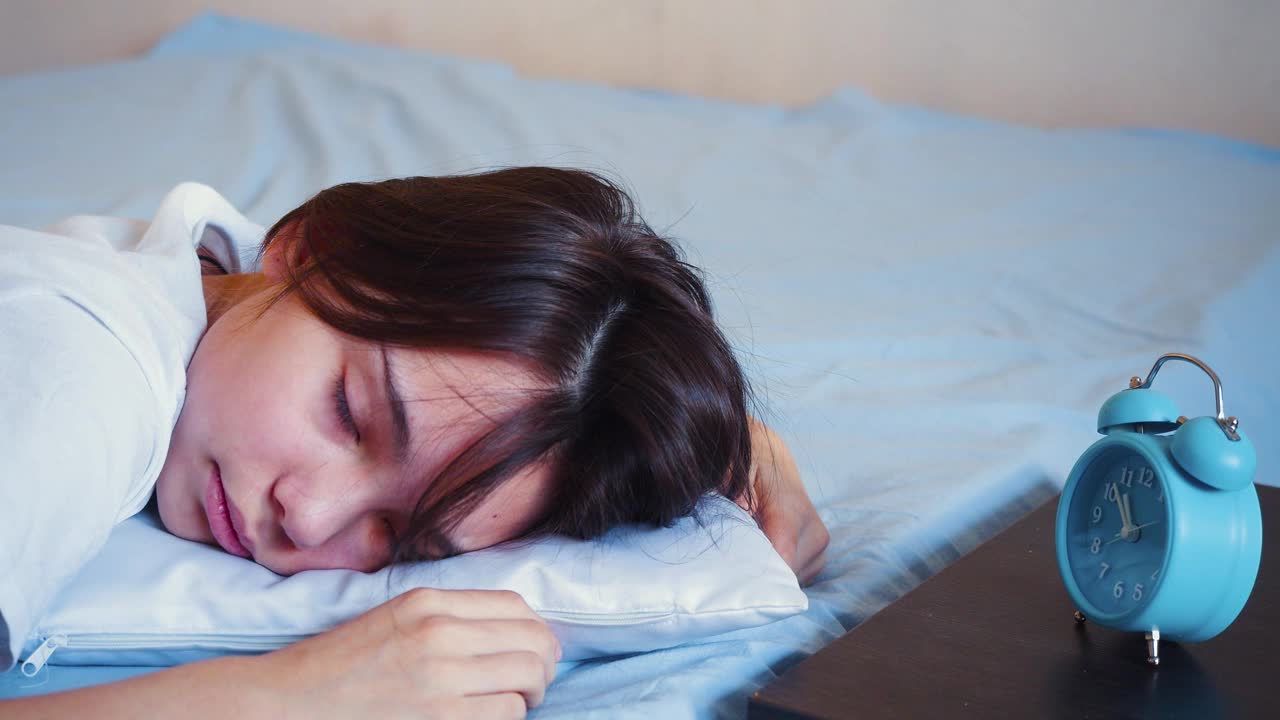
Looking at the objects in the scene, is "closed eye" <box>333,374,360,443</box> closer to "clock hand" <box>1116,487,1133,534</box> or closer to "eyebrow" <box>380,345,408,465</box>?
"eyebrow" <box>380,345,408,465</box>

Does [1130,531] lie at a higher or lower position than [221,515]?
higher

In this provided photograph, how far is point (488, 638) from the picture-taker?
0.65 metres

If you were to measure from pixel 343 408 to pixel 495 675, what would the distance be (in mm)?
239

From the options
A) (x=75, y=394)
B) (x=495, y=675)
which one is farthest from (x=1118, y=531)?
(x=75, y=394)

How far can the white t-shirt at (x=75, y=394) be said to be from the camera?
60cm

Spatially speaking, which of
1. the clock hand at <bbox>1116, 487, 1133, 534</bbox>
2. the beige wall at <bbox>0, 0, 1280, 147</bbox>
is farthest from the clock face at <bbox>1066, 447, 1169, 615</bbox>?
the beige wall at <bbox>0, 0, 1280, 147</bbox>

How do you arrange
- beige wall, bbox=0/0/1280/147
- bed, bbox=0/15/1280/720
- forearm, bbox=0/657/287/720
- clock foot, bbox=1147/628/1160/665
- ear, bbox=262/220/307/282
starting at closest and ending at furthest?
forearm, bbox=0/657/287/720 < clock foot, bbox=1147/628/1160/665 < ear, bbox=262/220/307/282 < bed, bbox=0/15/1280/720 < beige wall, bbox=0/0/1280/147

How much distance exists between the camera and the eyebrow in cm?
76

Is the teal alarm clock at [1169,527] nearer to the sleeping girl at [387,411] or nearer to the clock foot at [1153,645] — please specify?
the clock foot at [1153,645]

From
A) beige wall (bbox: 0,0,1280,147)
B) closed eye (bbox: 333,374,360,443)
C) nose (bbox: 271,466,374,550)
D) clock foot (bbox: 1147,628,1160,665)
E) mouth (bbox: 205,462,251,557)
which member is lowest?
beige wall (bbox: 0,0,1280,147)

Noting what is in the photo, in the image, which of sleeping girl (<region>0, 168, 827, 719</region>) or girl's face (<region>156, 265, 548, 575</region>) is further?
girl's face (<region>156, 265, 548, 575</region>)

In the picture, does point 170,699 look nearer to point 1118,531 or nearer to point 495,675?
point 495,675

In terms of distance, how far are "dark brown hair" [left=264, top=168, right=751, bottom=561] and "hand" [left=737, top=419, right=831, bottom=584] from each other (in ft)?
0.19

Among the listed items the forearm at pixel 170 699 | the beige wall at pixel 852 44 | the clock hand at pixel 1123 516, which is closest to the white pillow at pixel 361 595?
the forearm at pixel 170 699
